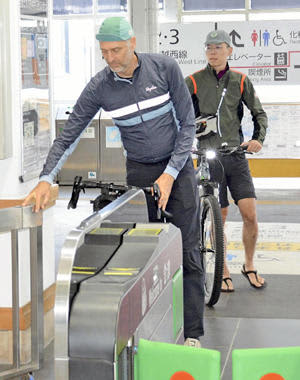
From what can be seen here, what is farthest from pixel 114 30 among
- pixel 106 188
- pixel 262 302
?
pixel 262 302

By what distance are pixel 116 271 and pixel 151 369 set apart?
1.12ft

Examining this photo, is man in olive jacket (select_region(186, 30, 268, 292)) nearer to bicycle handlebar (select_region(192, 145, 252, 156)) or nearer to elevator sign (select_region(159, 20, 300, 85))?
bicycle handlebar (select_region(192, 145, 252, 156))

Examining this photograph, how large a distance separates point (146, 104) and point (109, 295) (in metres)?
1.63

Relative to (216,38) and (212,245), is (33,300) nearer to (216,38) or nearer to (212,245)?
(212,245)

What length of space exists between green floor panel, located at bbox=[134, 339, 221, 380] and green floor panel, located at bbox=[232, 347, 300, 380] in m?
0.08

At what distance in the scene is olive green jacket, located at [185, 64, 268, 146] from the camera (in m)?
5.34

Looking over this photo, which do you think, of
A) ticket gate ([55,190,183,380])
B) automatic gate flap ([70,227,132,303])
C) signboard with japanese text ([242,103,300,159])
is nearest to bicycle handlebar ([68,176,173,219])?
ticket gate ([55,190,183,380])

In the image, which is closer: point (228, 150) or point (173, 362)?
point (173, 362)

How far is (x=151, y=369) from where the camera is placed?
8.50 ft

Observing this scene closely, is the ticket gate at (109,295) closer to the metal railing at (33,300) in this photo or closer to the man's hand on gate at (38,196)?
the man's hand on gate at (38,196)

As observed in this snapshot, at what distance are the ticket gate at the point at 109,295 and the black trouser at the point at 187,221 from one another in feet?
2.65

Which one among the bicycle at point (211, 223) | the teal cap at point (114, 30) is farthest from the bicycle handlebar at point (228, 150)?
the teal cap at point (114, 30)

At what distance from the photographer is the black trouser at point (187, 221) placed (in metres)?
3.96

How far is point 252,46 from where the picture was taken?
11719 mm
